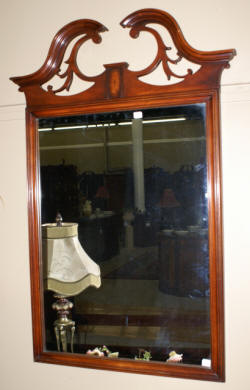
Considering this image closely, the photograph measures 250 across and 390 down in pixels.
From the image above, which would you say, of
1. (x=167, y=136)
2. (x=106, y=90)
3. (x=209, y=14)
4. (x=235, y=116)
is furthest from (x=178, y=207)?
(x=209, y=14)

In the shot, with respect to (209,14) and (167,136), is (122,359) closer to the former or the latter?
(167,136)

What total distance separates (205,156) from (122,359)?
2.63 ft

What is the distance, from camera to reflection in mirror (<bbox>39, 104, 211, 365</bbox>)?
1429mm

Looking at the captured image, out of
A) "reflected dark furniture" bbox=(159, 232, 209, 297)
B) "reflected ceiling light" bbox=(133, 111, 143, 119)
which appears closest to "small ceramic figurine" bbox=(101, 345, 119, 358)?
"reflected dark furniture" bbox=(159, 232, 209, 297)

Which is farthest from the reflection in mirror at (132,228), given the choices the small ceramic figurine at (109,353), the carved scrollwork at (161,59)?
the carved scrollwork at (161,59)

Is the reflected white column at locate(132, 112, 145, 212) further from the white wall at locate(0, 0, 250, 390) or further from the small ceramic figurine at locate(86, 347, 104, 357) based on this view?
the small ceramic figurine at locate(86, 347, 104, 357)

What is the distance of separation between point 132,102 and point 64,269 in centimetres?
69

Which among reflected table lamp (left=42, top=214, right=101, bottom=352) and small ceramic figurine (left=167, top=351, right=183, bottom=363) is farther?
reflected table lamp (left=42, top=214, right=101, bottom=352)

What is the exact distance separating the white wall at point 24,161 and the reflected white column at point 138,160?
22 centimetres

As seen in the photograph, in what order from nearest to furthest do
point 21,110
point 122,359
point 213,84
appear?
point 213,84
point 122,359
point 21,110

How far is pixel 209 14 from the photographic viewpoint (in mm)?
1418

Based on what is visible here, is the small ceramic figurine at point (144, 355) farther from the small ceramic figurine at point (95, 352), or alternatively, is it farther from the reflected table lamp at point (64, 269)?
the reflected table lamp at point (64, 269)

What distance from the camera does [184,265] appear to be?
1441 mm

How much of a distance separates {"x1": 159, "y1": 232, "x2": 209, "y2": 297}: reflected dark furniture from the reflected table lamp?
0.87ft
